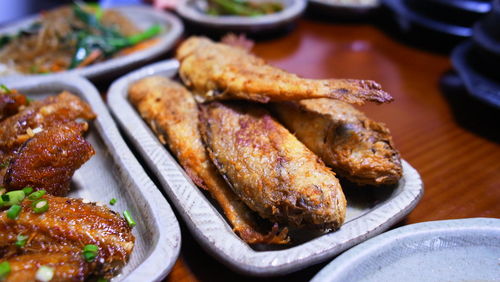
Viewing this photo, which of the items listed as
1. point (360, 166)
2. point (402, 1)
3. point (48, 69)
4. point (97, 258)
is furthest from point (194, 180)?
point (402, 1)

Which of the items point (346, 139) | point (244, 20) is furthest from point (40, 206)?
point (244, 20)

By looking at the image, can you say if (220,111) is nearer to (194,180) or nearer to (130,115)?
(194,180)

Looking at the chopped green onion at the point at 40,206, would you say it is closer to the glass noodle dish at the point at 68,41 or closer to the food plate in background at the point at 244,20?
the glass noodle dish at the point at 68,41

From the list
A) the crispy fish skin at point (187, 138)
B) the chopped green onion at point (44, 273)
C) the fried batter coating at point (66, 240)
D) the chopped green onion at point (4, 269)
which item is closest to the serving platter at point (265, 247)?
the crispy fish skin at point (187, 138)

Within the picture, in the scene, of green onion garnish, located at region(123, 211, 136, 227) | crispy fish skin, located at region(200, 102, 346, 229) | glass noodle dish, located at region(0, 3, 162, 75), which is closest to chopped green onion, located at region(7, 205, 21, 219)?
green onion garnish, located at region(123, 211, 136, 227)

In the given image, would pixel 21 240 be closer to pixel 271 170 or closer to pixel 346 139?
pixel 271 170
